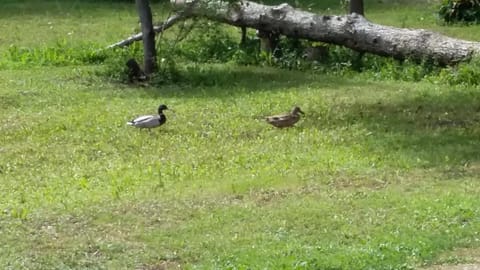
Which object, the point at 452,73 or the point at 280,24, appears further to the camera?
the point at 280,24

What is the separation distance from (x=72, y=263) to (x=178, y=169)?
2925 mm

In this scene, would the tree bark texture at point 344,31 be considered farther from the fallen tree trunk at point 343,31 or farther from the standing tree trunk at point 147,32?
the standing tree trunk at point 147,32

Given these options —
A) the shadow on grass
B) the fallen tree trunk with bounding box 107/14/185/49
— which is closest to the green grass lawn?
the shadow on grass

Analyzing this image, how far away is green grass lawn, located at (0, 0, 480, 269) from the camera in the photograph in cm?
737

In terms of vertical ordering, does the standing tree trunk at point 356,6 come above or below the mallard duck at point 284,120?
below

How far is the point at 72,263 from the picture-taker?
7.14 meters

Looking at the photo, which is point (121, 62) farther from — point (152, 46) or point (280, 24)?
point (280, 24)

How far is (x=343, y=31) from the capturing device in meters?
15.3

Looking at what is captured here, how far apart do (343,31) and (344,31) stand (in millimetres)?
20

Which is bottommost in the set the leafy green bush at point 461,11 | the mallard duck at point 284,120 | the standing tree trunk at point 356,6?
the leafy green bush at point 461,11

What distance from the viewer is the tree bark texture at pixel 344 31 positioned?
14.5 metres

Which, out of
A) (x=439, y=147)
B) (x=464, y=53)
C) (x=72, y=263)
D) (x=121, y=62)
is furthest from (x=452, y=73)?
(x=72, y=263)

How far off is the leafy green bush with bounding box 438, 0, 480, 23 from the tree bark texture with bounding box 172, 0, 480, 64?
451cm

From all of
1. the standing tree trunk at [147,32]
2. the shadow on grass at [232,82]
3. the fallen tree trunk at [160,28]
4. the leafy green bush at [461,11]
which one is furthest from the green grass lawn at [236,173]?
the leafy green bush at [461,11]
